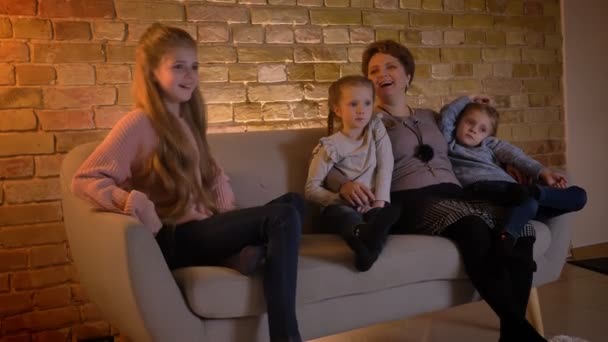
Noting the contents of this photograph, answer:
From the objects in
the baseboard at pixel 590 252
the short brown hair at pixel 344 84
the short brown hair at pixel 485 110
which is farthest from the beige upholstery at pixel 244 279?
the baseboard at pixel 590 252

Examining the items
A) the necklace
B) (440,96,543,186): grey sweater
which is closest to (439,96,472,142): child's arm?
(440,96,543,186): grey sweater

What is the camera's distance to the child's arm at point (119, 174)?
4.89ft

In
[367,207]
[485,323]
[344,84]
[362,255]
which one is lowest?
[485,323]

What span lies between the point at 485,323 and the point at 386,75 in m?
1.04

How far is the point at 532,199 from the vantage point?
195 centimetres

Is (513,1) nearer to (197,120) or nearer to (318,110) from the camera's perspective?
(318,110)

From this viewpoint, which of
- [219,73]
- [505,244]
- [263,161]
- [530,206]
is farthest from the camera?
[219,73]

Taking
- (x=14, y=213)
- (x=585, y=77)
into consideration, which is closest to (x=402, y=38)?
(x=585, y=77)

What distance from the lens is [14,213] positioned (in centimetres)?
218

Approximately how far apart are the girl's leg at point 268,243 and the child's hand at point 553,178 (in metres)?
1.02

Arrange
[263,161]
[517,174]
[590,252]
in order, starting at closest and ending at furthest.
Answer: [263,161], [517,174], [590,252]

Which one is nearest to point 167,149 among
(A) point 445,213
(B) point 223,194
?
(B) point 223,194

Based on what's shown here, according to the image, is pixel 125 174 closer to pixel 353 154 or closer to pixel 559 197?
pixel 353 154

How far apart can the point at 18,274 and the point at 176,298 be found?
3.50ft
